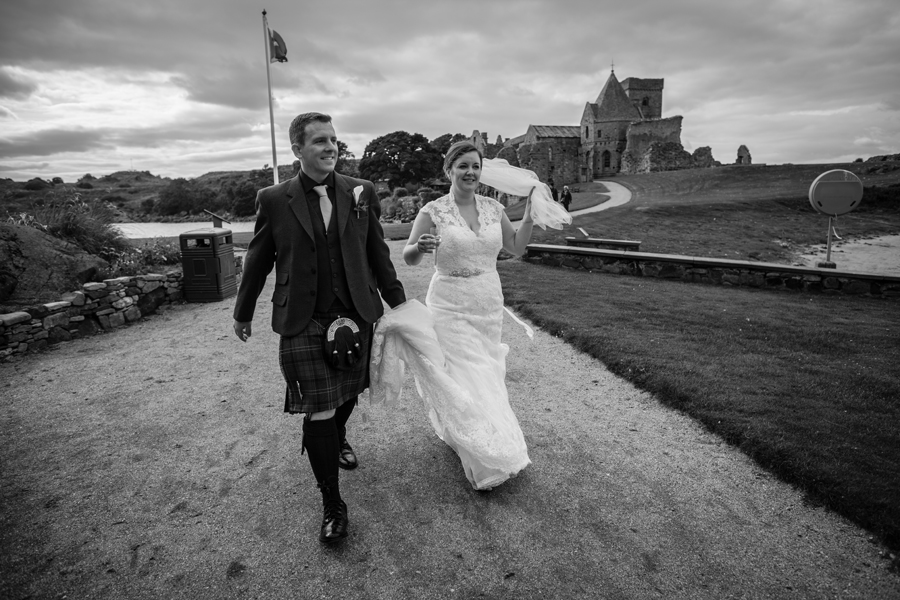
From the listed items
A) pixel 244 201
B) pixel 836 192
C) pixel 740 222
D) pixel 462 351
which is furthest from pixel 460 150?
pixel 244 201

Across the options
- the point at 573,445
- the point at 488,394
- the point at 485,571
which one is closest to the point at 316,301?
the point at 488,394

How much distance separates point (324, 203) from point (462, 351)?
1.49 m

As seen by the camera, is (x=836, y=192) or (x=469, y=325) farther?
(x=836, y=192)

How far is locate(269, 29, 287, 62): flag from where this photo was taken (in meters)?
15.5

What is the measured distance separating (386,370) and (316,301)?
71cm

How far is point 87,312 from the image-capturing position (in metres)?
7.58

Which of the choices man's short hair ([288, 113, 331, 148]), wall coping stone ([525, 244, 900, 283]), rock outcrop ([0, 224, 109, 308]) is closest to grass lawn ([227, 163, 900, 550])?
wall coping stone ([525, 244, 900, 283])

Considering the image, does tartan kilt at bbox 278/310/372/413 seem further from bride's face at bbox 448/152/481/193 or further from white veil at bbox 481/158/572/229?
white veil at bbox 481/158/572/229

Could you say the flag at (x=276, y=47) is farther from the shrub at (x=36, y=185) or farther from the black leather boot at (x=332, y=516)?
the black leather boot at (x=332, y=516)

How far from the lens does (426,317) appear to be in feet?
11.0

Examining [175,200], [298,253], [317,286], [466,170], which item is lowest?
[317,286]

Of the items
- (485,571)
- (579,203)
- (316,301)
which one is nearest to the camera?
(485,571)

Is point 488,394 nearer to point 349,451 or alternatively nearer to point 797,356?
point 349,451

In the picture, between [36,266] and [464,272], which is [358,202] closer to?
[464,272]
